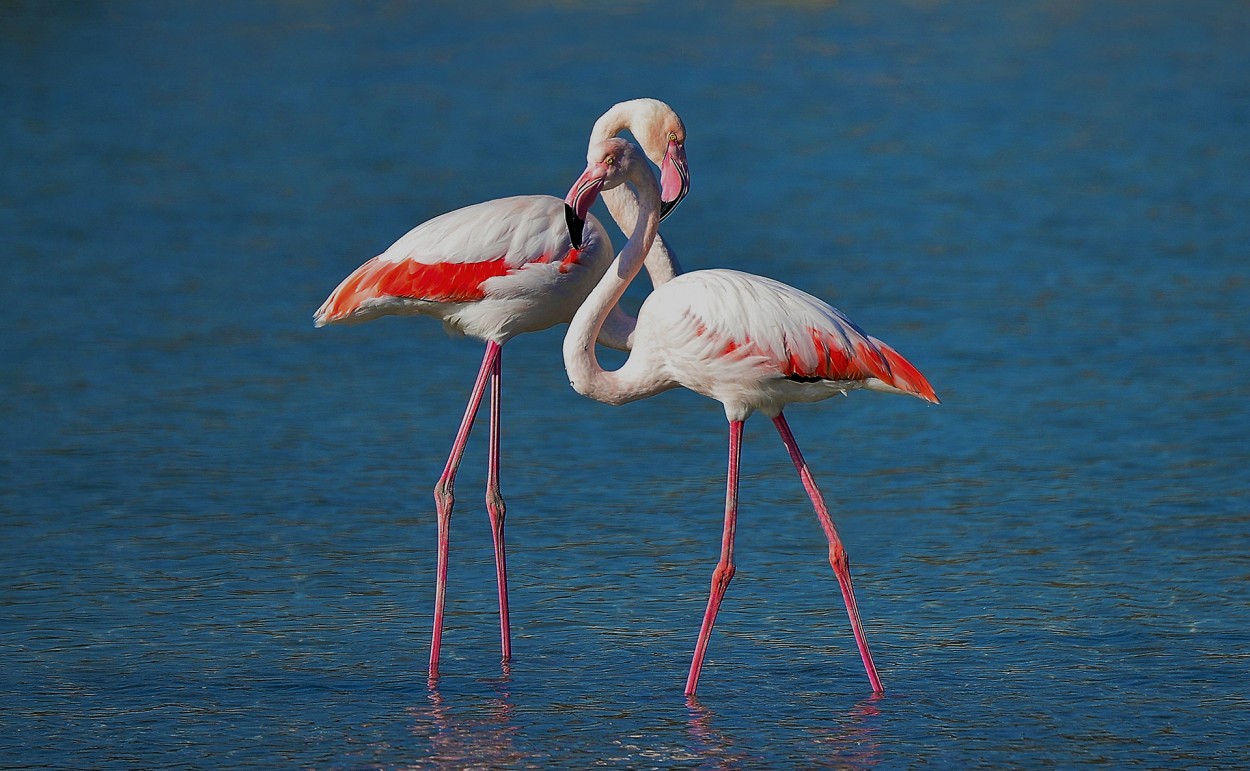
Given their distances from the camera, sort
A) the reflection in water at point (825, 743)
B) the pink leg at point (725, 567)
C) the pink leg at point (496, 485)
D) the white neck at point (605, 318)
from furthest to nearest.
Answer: the pink leg at point (496, 485)
the white neck at point (605, 318)
the pink leg at point (725, 567)
the reflection in water at point (825, 743)

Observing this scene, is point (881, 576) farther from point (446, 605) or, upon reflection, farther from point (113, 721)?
point (113, 721)

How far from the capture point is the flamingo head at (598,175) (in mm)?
5734

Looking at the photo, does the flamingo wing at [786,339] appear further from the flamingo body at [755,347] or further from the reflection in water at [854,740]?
the reflection in water at [854,740]

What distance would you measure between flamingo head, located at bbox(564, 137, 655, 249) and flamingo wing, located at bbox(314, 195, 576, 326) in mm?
385

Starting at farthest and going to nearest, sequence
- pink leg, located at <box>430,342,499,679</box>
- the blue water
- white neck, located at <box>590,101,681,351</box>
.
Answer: pink leg, located at <box>430,342,499,679</box>, white neck, located at <box>590,101,681,351</box>, the blue water

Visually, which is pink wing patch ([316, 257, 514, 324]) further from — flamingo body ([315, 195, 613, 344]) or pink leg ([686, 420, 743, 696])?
pink leg ([686, 420, 743, 696])

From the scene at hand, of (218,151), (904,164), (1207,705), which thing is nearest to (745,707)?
(1207,705)

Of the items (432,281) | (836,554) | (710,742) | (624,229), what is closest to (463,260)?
(432,281)

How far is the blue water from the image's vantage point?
5.60 meters

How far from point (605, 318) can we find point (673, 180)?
1.62 feet

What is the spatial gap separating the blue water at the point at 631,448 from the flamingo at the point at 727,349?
1.90 feet

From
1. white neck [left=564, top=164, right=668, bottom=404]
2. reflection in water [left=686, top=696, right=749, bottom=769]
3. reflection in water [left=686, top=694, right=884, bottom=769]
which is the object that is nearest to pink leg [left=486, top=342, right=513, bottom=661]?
white neck [left=564, top=164, right=668, bottom=404]

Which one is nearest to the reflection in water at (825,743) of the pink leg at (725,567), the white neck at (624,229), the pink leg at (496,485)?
the pink leg at (725,567)

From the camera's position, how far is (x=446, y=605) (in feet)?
22.1
